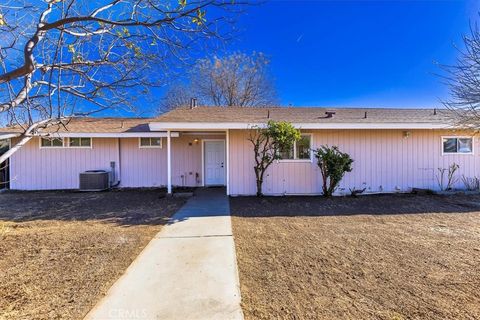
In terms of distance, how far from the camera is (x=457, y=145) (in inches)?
411

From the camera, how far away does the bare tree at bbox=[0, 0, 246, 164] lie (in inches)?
110

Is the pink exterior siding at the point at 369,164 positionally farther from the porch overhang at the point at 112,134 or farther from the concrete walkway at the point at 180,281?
the concrete walkway at the point at 180,281

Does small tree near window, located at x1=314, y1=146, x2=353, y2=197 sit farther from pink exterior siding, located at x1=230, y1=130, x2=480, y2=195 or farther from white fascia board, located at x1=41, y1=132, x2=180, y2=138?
white fascia board, located at x1=41, y1=132, x2=180, y2=138

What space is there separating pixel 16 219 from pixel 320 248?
24.2ft

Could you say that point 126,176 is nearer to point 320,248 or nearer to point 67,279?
point 67,279

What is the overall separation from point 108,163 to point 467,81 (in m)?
12.2

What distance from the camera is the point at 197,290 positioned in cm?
310

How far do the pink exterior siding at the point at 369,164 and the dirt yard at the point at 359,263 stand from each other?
242 centimetres

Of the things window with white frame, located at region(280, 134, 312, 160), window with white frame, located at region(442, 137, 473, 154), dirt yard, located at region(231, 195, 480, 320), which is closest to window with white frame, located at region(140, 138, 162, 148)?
window with white frame, located at region(280, 134, 312, 160)

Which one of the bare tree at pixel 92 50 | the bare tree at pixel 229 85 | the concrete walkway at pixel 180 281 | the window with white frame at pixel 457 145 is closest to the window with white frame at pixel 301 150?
the concrete walkway at pixel 180 281

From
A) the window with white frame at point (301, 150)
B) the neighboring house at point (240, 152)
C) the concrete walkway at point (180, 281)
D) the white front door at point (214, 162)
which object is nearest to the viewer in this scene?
the concrete walkway at point (180, 281)

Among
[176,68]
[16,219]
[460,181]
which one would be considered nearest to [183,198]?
[16,219]

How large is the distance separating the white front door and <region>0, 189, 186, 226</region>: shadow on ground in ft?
8.63

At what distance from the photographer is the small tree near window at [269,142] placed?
28.0ft
